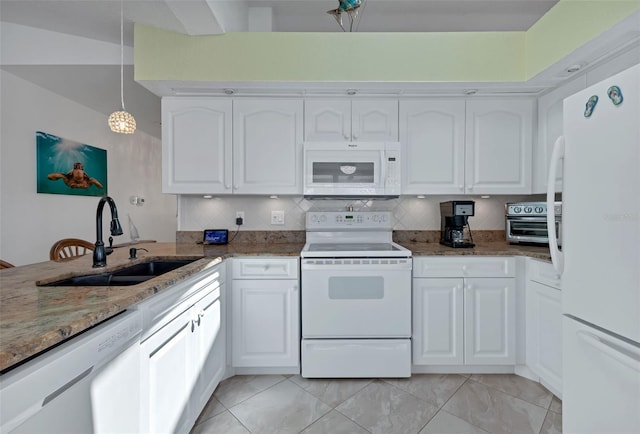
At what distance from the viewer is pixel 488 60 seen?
2.04 metres

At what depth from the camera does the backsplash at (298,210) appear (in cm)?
259

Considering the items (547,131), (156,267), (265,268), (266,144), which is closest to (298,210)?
(266,144)

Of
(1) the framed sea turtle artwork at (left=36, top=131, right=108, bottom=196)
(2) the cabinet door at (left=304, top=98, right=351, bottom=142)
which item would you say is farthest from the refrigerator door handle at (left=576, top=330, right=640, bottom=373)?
(1) the framed sea turtle artwork at (left=36, top=131, right=108, bottom=196)

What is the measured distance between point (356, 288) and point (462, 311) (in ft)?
2.52

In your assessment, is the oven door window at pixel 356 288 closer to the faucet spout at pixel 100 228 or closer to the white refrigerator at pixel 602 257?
the white refrigerator at pixel 602 257

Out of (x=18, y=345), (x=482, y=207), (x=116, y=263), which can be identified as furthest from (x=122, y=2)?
(x=482, y=207)

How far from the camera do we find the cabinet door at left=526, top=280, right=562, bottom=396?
172cm

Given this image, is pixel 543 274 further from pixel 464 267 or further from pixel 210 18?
pixel 210 18

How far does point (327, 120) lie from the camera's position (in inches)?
89.7

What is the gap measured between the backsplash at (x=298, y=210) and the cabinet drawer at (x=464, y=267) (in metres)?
0.65

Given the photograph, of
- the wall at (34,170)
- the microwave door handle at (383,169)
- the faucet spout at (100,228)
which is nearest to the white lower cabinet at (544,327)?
the microwave door handle at (383,169)

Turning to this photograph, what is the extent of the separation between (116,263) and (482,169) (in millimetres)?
2607

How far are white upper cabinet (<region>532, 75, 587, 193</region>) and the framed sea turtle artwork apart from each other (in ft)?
15.1

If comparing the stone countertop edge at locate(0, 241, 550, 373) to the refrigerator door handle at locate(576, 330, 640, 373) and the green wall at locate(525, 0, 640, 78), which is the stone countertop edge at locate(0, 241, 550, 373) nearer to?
the refrigerator door handle at locate(576, 330, 640, 373)
